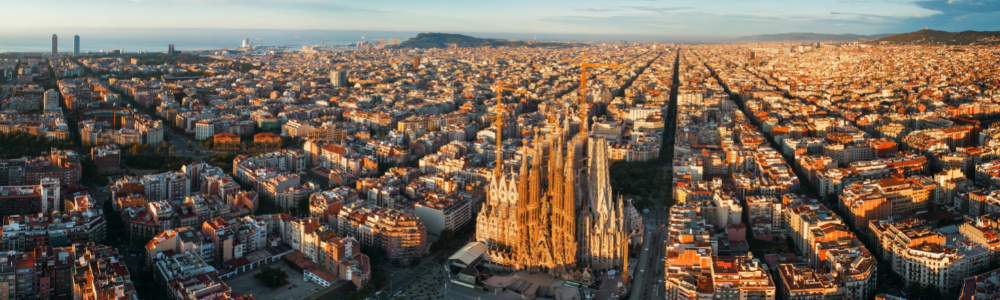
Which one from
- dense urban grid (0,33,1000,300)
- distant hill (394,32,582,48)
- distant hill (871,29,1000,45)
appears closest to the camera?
dense urban grid (0,33,1000,300)

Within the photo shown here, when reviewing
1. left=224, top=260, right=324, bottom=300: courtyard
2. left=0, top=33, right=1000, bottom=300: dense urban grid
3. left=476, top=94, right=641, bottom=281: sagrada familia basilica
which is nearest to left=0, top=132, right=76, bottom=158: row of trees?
left=0, top=33, right=1000, bottom=300: dense urban grid

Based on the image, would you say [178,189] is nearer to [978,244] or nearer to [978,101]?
[978,244]

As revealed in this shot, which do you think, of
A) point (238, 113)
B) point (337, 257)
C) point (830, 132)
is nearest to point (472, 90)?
point (238, 113)

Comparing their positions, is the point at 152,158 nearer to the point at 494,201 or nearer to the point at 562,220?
the point at 494,201

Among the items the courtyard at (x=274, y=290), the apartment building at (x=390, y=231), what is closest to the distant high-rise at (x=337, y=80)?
the apartment building at (x=390, y=231)

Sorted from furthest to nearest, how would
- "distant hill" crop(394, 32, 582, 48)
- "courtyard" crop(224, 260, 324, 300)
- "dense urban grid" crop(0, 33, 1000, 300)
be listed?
"distant hill" crop(394, 32, 582, 48)
"dense urban grid" crop(0, 33, 1000, 300)
"courtyard" crop(224, 260, 324, 300)

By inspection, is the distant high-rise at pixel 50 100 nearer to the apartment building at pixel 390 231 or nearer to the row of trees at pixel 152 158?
the row of trees at pixel 152 158

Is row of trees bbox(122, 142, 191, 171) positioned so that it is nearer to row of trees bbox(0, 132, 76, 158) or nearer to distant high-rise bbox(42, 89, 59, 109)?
row of trees bbox(0, 132, 76, 158)
